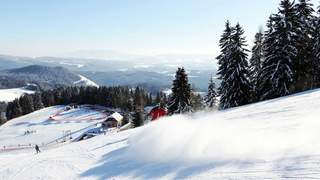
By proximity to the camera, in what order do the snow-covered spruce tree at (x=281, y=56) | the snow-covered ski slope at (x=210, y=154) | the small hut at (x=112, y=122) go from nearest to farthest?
the snow-covered ski slope at (x=210, y=154) → the snow-covered spruce tree at (x=281, y=56) → the small hut at (x=112, y=122)

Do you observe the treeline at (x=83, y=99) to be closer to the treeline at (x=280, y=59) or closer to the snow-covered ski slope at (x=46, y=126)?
the snow-covered ski slope at (x=46, y=126)

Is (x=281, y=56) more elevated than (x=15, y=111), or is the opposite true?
(x=281, y=56)

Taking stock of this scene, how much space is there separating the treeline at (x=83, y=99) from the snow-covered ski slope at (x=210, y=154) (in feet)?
358

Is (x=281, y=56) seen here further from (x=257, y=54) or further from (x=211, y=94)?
(x=211, y=94)

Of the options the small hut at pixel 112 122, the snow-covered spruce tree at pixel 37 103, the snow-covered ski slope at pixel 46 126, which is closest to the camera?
the snow-covered ski slope at pixel 46 126

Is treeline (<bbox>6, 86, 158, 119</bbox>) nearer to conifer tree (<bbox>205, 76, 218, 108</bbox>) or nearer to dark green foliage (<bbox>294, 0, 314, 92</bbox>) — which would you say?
conifer tree (<bbox>205, 76, 218, 108</bbox>)

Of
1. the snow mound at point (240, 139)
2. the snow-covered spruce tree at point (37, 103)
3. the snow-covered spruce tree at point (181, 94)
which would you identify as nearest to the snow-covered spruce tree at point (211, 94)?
the snow-covered spruce tree at point (181, 94)

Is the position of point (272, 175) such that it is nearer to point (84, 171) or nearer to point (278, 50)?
point (84, 171)

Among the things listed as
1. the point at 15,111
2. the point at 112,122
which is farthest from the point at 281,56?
the point at 15,111

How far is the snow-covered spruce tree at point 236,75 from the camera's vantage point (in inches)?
1556

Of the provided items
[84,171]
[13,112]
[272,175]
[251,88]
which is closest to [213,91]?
[251,88]

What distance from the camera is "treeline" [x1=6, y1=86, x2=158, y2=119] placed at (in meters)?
141

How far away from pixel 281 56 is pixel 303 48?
277 cm

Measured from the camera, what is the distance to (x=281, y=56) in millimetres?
35906
